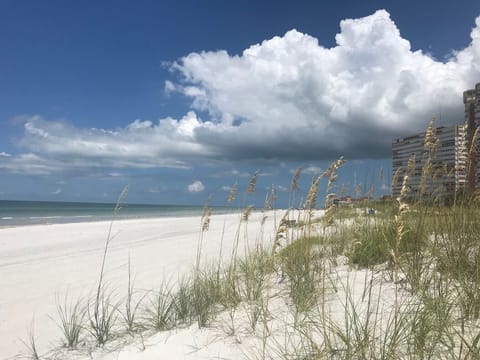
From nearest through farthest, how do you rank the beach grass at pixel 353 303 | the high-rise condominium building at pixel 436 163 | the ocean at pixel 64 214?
the beach grass at pixel 353 303, the high-rise condominium building at pixel 436 163, the ocean at pixel 64 214

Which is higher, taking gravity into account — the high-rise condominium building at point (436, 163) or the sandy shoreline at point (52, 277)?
the high-rise condominium building at point (436, 163)

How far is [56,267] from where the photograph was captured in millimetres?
7414

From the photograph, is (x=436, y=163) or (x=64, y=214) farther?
(x=64, y=214)

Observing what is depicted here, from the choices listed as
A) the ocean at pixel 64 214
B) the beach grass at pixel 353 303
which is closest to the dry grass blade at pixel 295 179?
the beach grass at pixel 353 303

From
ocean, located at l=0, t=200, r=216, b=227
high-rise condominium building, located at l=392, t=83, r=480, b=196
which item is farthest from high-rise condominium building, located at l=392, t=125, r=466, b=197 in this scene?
ocean, located at l=0, t=200, r=216, b=227

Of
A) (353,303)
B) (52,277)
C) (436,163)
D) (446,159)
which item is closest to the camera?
(353,303)

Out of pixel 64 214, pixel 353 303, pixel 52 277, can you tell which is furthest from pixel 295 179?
pixel 64 214

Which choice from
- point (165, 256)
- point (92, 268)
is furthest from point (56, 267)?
point (165, 256)

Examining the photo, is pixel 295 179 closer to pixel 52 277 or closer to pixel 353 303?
pixel 353 303

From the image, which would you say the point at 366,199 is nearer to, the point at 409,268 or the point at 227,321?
the point at 409,268

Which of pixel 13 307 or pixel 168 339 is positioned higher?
pixel 168 339

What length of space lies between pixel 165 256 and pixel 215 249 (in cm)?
153

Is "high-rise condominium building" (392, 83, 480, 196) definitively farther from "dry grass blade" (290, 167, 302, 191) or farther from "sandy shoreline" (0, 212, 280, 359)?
"sandy shoreline" (0, 212, 280, 359)

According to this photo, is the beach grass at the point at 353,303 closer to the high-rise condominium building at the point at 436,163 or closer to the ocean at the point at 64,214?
the high-rise condominium building at the point at 436,163
